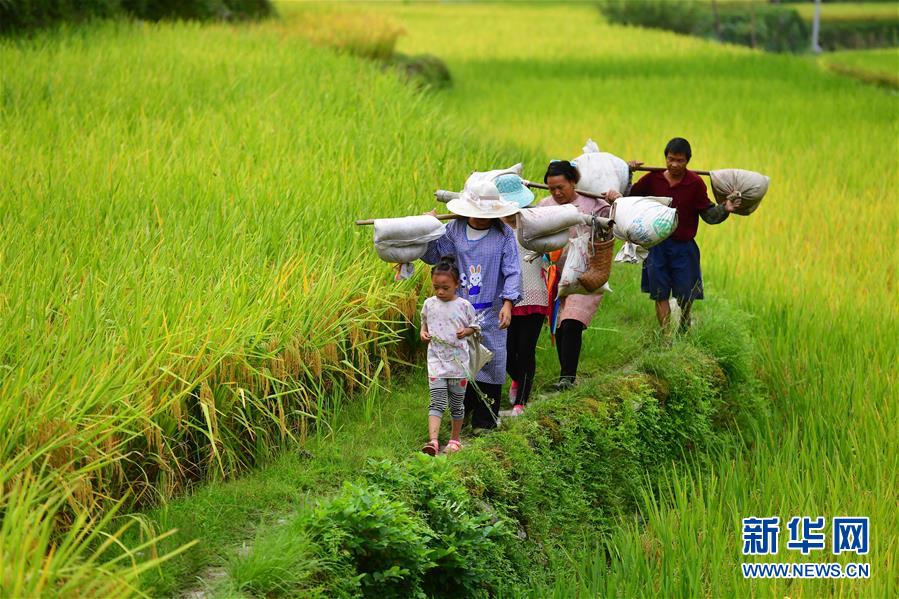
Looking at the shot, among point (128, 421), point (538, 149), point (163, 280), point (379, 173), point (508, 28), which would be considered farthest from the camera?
point (508, 28)

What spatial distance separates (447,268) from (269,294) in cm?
74

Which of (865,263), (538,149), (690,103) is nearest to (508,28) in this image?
(690,103)

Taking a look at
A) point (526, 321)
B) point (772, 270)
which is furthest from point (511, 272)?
point (772, 270)

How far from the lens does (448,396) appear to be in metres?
4.56

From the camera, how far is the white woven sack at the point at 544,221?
4676 mm

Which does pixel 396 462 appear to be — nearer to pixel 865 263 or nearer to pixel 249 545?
pixel 249 545

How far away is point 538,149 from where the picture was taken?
10.8m

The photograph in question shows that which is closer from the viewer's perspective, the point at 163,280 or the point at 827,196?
the point at 163,280

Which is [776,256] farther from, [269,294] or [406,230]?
[269,294]

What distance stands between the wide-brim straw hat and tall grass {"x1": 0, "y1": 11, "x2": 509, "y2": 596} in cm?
66

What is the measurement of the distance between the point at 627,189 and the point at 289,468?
6.89ft

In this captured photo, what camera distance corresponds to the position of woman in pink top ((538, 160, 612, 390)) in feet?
16.6

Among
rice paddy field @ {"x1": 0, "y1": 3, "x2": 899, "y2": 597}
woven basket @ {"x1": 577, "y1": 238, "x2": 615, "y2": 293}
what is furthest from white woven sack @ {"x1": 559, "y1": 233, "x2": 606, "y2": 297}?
rice paddy field @ {"x1": 0, "y1": 3, "x2": 899, "y2": 597}

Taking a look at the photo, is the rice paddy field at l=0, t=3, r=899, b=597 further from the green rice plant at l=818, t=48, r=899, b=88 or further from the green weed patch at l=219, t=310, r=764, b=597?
the green rice plant at l=818, t=48, r=899, b=88
